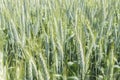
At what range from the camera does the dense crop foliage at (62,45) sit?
115cm

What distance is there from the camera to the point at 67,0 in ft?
9.17

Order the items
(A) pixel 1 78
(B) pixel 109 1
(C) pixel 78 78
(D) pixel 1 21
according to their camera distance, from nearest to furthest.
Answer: (A) pixel 1 78 < (C) pixel 78 78 < (D) pixel 1 21 < (B) pixel 109 1

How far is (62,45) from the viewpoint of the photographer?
1.50 metres

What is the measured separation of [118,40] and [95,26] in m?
0.33

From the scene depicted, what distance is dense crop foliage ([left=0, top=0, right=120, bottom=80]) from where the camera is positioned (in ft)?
3.78

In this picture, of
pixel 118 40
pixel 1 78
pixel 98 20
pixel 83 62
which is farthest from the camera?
pixel 98 20

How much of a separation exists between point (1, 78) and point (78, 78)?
0.71m

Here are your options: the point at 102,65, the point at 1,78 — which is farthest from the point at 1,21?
the point at 1,78

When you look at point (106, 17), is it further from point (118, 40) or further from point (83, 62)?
point (83, 62)

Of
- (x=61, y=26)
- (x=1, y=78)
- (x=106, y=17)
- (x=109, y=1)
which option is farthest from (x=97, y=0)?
(x=1, y=78)

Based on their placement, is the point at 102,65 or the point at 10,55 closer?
Answer: the point at 102,65

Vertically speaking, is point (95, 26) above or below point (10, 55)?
above

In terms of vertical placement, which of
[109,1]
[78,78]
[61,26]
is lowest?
[78,78]

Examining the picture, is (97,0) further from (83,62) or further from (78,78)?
(83,62)
